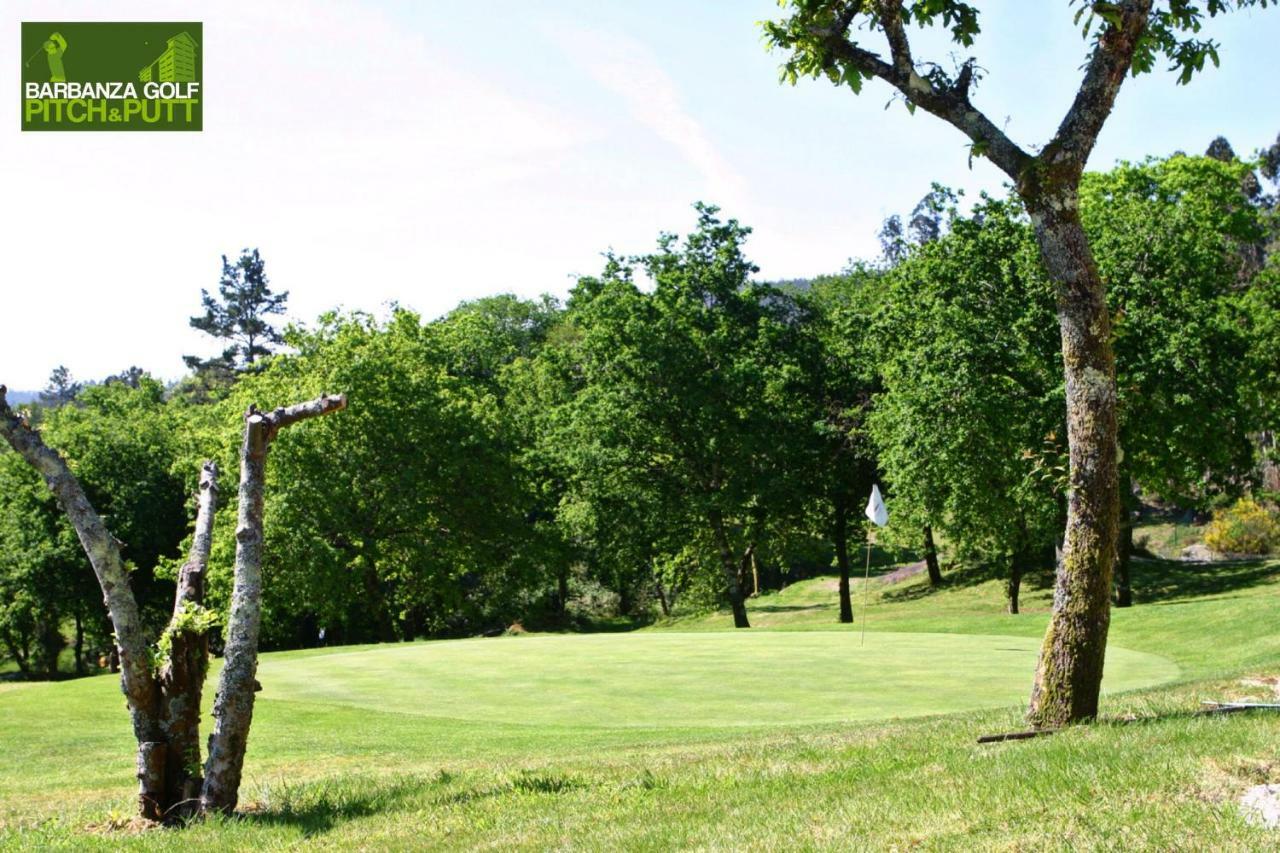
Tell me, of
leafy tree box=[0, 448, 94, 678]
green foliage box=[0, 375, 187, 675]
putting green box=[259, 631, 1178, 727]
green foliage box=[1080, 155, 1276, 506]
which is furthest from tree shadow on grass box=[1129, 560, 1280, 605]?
leafy tree box=[0, 448, 94, 678]

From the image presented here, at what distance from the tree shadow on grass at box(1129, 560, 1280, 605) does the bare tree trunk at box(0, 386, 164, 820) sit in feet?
124

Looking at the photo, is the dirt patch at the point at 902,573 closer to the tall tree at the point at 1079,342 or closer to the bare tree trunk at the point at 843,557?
the bare tree trunk at the point at 843,557

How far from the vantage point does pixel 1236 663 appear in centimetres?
1969

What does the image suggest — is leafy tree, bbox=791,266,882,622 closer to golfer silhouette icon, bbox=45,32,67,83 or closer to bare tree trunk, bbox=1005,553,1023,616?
bare tree trunk, bbox=1005,553,1023,616

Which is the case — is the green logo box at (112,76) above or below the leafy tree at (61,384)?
below

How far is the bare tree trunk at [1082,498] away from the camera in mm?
9680

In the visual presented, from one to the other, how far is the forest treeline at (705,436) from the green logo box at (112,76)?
2142 centimetres

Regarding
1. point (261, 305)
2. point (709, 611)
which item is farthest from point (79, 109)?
point (261, 305)

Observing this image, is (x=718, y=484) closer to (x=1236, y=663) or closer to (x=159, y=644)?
(x=1236, y=663)

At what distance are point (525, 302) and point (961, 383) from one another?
237 ft

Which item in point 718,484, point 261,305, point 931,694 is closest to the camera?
point 931,694

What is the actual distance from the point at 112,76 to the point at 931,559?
40840mm

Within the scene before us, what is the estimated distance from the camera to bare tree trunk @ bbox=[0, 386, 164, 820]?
895 cm

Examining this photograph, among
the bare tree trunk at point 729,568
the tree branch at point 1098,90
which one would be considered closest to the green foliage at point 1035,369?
the bare tree trunk at point 729,568
